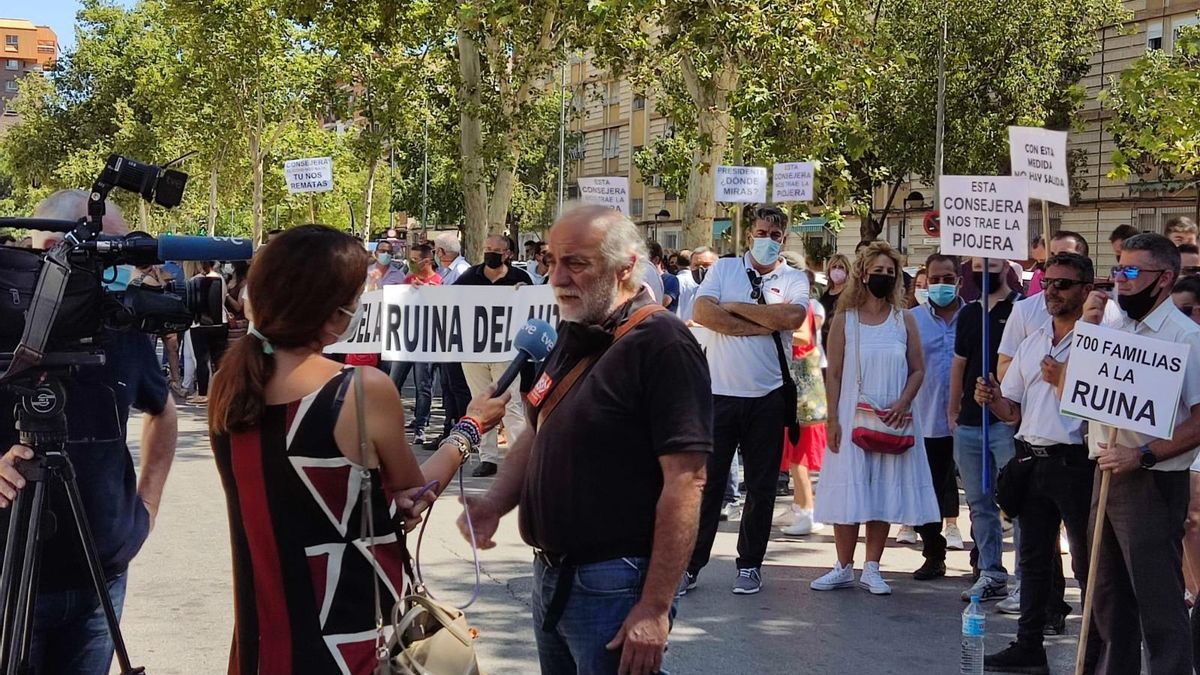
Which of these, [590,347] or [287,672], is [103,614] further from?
[590,347]

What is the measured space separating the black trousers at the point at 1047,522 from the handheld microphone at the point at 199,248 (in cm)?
412

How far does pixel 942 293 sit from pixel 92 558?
689cm

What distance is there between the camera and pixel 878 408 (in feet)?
26.8

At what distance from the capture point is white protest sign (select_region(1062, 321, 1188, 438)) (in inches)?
216

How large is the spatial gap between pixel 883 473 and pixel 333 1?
58.7 ft

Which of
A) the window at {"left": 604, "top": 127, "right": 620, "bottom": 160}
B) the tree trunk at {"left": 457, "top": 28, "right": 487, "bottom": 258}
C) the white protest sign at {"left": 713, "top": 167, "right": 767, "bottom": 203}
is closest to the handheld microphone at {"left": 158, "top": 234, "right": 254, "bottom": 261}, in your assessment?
the white protest sign at {"left": 713, "top": 167, "right": 767, "bottom": 203}

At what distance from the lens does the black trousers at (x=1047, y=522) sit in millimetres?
6301

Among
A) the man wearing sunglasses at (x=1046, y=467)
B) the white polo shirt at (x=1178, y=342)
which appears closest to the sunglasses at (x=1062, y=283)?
the man wearing sunglasses at (x=1046, y=467)

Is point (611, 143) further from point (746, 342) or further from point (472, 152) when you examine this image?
point (746, 342)

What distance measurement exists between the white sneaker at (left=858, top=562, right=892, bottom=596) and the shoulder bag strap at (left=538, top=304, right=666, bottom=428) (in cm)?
460

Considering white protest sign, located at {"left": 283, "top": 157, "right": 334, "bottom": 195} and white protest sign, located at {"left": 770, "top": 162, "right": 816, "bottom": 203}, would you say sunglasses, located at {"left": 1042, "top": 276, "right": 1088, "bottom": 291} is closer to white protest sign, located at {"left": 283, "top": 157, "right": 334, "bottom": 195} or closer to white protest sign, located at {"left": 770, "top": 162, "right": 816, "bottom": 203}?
white protest sign, located at {"left": 770, "top": 162, "right": 816, "bottom": 203}

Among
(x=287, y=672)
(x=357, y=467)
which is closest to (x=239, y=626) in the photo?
(x=287, y=672)

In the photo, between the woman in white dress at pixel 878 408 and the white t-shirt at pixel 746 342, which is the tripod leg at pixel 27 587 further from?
the woman in white dress at pixel 878 408

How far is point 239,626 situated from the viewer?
131 inches
